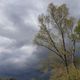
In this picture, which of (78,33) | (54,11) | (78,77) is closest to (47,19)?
(54,11)

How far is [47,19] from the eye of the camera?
48719 mm

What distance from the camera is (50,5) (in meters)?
48.5

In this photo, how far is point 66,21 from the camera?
48.1 meters

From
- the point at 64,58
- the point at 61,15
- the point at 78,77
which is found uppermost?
the point at 61,15

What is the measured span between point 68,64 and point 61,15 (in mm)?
7375

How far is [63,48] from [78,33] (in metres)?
3.41

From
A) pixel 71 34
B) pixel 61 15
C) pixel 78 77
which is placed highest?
pixel 61 15

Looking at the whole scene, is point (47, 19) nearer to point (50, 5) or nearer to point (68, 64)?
point (50, 5)

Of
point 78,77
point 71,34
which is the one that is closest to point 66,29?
point 71,34

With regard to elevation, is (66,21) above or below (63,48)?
above

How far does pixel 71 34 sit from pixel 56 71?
5952 mm

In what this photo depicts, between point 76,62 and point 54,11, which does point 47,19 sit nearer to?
point 54,11

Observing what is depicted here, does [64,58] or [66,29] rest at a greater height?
[66,29]

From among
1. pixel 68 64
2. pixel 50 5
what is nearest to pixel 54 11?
pixel 50 5
